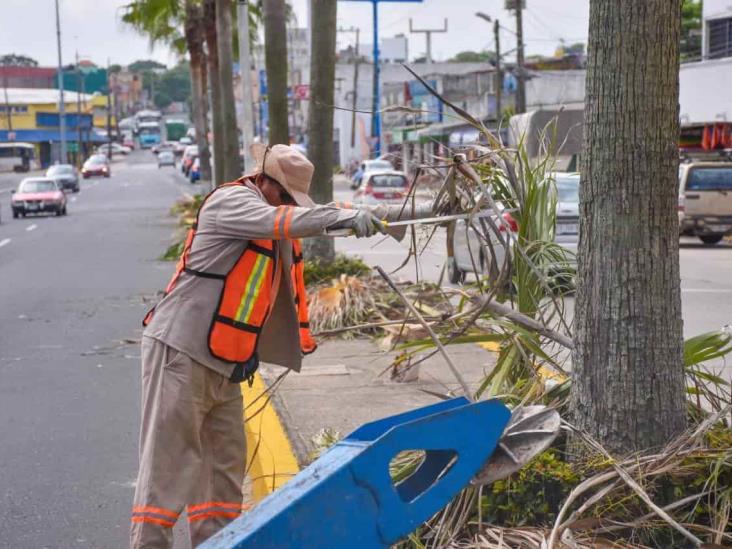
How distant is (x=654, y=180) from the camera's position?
4.54m

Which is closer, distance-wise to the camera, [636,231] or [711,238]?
[636,231]

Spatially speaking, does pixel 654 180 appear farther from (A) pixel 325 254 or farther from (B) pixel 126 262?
(B) pixel 126 262

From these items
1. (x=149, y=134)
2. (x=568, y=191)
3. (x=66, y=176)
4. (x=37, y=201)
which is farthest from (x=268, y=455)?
(x=149, y=134)

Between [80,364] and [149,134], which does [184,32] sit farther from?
[149,134]

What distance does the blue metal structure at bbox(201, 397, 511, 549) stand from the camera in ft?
11.4

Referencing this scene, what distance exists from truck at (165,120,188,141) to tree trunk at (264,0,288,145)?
134062mm

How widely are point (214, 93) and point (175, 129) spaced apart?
121204 mm

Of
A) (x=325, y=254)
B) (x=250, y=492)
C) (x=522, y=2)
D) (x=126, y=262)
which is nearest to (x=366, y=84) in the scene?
(x=522, y=2)

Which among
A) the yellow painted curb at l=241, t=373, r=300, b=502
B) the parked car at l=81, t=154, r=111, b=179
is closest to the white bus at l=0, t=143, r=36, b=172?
the parked car at l=81, t=154, r=111, b=179

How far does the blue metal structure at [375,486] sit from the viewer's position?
348 cm

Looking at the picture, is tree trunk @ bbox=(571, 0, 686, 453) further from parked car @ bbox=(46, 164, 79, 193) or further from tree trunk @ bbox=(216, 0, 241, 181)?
parked car @ bbox=(46, 164, 79, 193)

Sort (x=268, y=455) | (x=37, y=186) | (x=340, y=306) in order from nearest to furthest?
(x=268, y=455) → (x=340, y=306) → (x=37, y=186)

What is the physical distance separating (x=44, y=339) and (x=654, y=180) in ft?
29.5

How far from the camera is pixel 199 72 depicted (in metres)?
39.0
